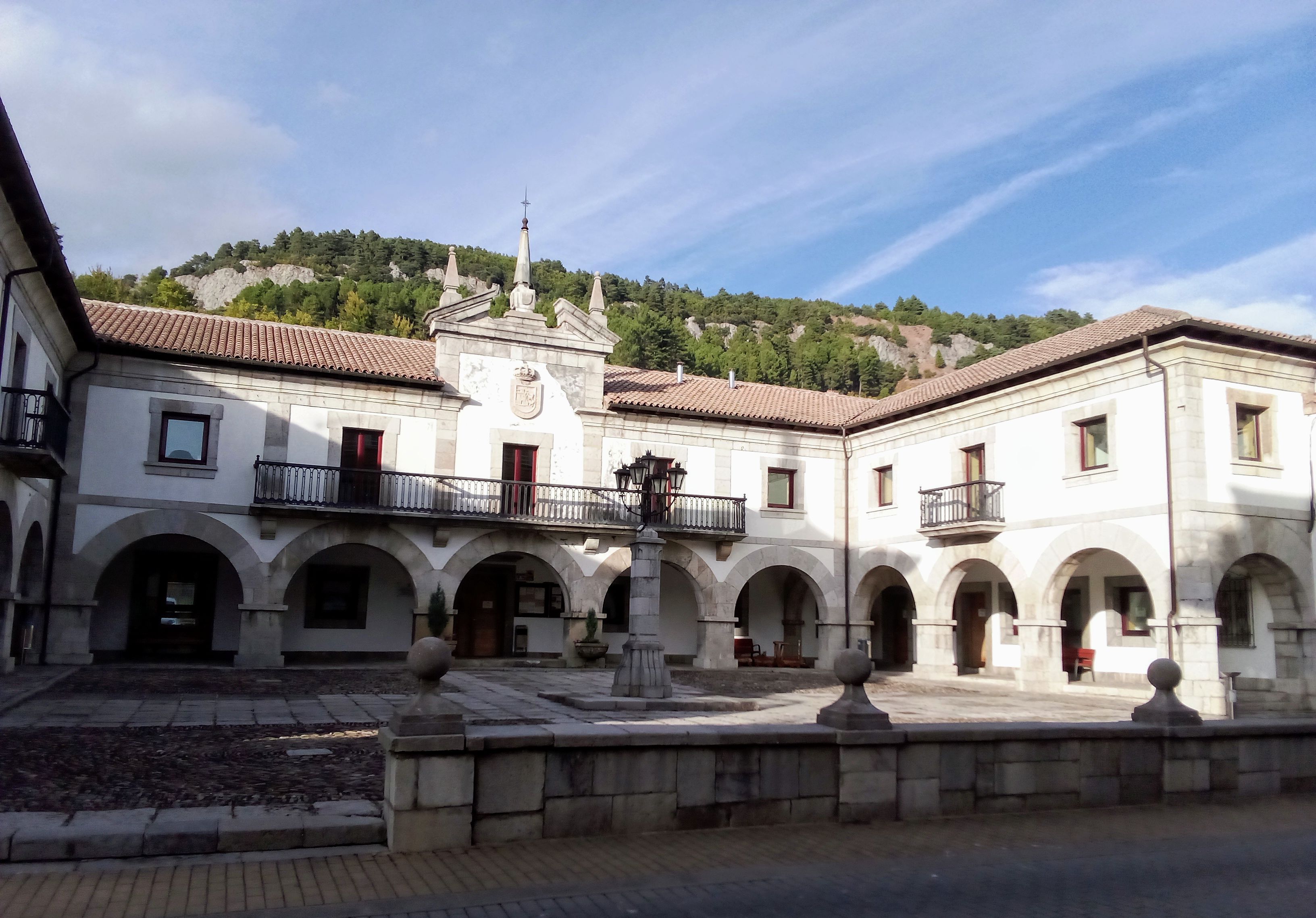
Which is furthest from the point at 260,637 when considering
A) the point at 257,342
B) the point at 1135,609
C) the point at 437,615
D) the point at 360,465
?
the point at 1135,609

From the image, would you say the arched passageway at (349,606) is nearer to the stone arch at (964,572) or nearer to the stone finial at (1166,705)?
the stone arch at (964,572)

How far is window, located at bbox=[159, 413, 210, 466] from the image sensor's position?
19531mm

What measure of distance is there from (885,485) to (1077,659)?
5939mm

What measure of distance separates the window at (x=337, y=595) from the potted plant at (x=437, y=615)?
2242 millimetres

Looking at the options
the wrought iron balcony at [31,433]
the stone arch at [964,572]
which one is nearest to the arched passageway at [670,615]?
the stone arch at [964,572]

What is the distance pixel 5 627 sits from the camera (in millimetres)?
15086

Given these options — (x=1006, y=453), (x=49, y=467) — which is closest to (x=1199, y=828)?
(x=1006, y=453)

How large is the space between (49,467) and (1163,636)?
17.1 meters

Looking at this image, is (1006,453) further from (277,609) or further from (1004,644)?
(277,609)

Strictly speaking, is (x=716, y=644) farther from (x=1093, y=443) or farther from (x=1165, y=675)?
(x=1165, y=675)

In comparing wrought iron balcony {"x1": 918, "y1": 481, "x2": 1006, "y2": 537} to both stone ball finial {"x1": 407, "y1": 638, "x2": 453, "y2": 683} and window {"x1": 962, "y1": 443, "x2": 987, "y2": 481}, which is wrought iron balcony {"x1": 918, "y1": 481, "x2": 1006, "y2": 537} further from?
stone ball finial {"x1": 407, "y1": 638, "x2": 453, "y2": 683}

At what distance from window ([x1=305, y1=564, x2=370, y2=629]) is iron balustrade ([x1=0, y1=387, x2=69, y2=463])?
6.96 m

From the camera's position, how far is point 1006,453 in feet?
65.4

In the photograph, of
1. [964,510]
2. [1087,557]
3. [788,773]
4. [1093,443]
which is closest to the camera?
[788,773]
